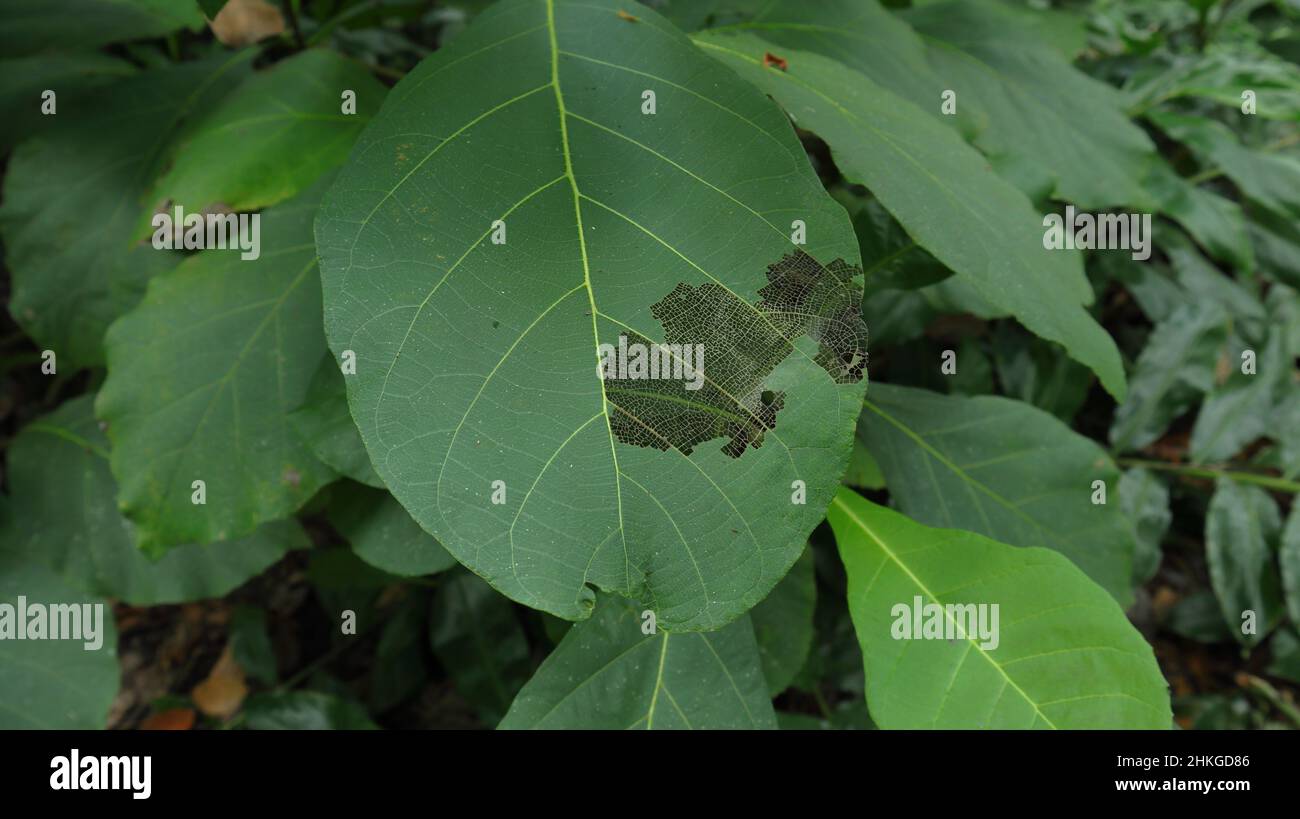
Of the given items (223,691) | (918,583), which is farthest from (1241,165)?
(223,691)

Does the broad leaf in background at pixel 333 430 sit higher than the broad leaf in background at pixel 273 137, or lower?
lower

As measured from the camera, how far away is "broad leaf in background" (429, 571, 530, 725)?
145 cm

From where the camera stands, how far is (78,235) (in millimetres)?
1242

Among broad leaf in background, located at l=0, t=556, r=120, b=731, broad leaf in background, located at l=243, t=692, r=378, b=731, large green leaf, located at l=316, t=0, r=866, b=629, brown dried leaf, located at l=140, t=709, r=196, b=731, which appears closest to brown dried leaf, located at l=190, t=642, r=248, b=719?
brown dried leaf, located at l=140, t=709, r=196, b=731

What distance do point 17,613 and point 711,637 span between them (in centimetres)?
105

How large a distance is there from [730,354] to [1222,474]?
1.34m

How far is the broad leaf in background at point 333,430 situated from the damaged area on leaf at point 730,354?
0.39 m

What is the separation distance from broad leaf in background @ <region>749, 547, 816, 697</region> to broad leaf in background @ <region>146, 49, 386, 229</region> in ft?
2.64

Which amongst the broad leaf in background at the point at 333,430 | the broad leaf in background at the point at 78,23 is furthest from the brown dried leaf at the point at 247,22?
the broad leaf in background at the point at 333,430

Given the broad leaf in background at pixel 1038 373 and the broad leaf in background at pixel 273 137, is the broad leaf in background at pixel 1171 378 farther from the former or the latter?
the broad leaf in background at pixel 273 137

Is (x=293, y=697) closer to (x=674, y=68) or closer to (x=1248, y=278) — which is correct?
(x=674, y=68)

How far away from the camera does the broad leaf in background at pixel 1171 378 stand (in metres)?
1.60

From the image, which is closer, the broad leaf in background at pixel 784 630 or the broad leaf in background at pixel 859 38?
the broad leaf in background at pixel 784 630
